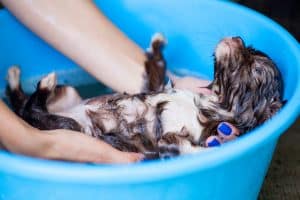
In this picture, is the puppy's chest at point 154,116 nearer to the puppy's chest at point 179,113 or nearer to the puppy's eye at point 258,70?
the puppy's chest at point 179,113

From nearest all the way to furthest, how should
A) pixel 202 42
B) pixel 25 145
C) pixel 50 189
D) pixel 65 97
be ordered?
pixel 50 189 → pixel 25 145 → pixel 65 97 → pixel 202 42

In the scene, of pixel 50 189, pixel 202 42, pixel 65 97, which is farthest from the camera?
pixel 202 42

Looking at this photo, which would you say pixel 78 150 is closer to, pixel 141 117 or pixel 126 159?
pixel 126 159

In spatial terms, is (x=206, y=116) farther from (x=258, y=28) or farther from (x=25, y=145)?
(x=25, y=145)

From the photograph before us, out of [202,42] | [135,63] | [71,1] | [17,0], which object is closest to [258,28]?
[202,42]

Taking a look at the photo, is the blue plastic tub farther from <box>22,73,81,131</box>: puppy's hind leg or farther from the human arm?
<box>22,73,81,131</box>: puppy's hind leg

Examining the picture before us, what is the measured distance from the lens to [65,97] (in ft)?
3.76

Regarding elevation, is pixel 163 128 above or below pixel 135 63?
below

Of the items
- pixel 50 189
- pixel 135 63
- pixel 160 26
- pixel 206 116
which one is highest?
pixel 160 26

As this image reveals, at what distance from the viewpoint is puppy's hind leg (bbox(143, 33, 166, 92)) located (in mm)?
1201

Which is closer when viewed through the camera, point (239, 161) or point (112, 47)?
point (239, 161)

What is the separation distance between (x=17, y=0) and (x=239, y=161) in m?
0.70

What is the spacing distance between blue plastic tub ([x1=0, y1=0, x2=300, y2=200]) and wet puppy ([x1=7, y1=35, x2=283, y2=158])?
2.9 inches

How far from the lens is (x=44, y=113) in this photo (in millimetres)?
1081
